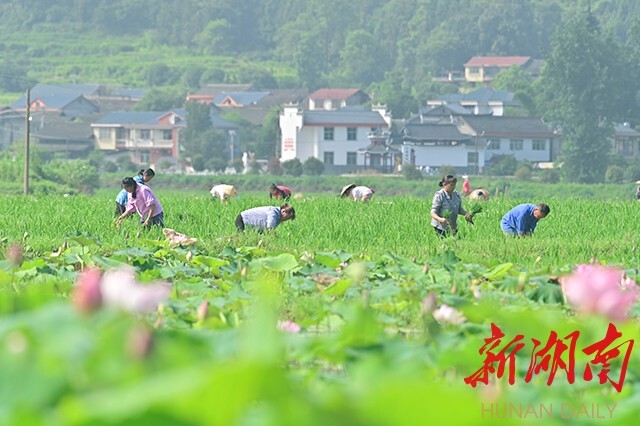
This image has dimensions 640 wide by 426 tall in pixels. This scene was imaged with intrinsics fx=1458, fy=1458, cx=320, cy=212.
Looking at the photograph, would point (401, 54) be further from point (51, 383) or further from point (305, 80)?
point (51, 383)

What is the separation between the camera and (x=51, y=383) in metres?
2.18

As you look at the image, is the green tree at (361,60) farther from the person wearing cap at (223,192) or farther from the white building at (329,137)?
the person wearing cap at (223,192)

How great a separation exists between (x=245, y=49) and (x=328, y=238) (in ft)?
397

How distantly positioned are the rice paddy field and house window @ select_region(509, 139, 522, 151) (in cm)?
6407

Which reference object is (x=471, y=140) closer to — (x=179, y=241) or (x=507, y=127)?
(x=507, y=127)

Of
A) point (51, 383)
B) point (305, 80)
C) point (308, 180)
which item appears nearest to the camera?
point (51, 383)

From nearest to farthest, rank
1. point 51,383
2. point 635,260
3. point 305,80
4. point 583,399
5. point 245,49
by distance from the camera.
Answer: point 51,383, point 583,399, point 635,260, point 305,80, point 245,49

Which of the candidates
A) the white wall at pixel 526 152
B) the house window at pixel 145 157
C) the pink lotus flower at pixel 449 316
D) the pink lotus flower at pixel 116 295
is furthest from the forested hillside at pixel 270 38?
the pink lotus flower at pixel 116 295

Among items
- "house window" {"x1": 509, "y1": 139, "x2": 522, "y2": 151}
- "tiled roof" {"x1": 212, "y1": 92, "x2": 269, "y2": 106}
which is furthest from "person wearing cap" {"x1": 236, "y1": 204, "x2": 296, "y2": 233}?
"tiled roof" {"x1": 212, "y1": 92, "x2": 269, "y2": 106}

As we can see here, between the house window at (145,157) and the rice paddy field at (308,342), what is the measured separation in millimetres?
70244

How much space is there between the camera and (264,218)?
1311 cm

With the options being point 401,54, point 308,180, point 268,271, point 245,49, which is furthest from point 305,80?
point 268,271

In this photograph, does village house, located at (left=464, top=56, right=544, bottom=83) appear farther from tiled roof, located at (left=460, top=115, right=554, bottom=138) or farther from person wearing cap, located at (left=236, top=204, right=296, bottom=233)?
person wearing cap, located at (left=236, top=204, right=296, bottom=233)

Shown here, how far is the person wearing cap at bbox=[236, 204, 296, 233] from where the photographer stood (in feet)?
41.8
